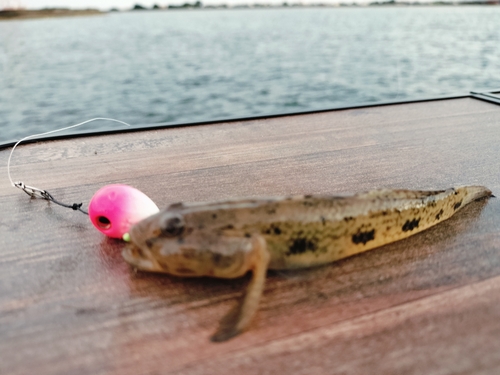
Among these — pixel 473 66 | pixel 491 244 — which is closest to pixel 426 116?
pixel 491 244

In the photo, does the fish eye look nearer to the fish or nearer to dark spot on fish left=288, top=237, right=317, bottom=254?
the fish

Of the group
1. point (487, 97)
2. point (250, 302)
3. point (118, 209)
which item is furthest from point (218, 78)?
point (250, 302)

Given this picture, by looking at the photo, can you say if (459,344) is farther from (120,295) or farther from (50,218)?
(50,218)

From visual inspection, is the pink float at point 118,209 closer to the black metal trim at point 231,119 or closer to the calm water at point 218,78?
the black metal trim at point 231,119

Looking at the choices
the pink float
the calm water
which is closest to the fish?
the pink float

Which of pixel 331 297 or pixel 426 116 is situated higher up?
pixel 426 116
